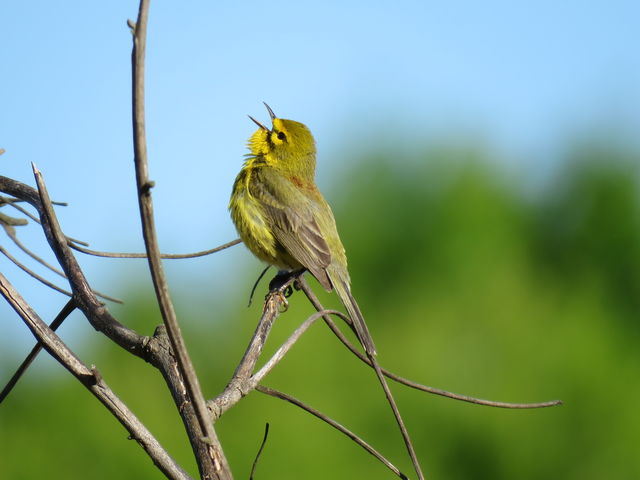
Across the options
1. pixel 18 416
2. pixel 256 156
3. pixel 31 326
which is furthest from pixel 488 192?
pixel 31 326

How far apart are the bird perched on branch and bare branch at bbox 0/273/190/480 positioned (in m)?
3.11

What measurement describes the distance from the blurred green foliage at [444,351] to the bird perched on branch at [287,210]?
32.1 ft

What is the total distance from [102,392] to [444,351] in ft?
63.3

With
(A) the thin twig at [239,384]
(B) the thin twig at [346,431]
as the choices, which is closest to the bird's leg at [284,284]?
(A) the thin twig at [239,384]

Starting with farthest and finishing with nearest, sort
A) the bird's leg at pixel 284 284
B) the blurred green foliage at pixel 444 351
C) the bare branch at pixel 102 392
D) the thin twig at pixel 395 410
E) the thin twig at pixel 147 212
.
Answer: the blurred green foliage at pixel 444 351 → the bird's leg at pixel 284 284 → the thin twig at pixel 395 410 → the bare branch at pixel 102 392 → the thin twig at pixel 147 212

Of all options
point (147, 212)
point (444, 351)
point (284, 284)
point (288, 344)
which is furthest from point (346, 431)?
point (444, 351)

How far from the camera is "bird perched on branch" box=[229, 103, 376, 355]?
564cm

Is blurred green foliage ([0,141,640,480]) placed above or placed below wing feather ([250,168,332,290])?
below

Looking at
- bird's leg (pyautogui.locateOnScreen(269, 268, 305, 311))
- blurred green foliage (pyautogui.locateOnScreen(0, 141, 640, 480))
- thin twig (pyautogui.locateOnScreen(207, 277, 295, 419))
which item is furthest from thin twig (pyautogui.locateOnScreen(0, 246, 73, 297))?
blurred green foliage (pyautogui.locateOnScreen(0, 141, 640, 480))

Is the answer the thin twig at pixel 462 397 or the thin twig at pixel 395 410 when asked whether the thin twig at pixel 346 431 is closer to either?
the thin twig at pixel 395 410

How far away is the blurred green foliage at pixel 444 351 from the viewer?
16.0m

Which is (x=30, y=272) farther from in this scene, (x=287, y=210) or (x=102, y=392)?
(x=287, y=210)

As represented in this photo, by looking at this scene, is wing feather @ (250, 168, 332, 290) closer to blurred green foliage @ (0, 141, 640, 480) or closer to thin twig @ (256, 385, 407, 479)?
thin twig @ (256, 385, 407, 479)

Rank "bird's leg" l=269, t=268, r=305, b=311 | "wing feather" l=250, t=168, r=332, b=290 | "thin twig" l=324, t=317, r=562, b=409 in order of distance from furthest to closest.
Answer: "wing feather" l=250, t=168, r=332, b=290 → "bird's leg" l=269, t=268, r=305, b=311 → "thin twig" l=324, t=317, r=562, b=409
